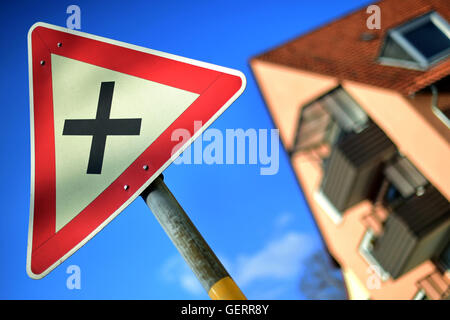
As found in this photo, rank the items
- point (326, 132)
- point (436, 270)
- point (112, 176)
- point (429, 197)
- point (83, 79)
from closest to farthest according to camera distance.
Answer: point (112, 176) < point (83, 79) < point (429, 197) < point (436, 270) < point (326, 132)

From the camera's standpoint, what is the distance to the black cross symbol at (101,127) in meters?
1.46

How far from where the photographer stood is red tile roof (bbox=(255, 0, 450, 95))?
594 cm

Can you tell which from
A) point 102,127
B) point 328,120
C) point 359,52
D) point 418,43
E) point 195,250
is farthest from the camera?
point 328,120

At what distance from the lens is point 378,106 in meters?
6.01

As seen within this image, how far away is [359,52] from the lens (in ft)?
23.0

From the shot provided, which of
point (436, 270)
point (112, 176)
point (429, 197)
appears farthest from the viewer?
point (436, 270)

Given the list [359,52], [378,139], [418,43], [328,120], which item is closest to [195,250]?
[378,139]

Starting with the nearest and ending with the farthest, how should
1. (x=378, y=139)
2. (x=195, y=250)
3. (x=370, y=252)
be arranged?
(x=195, y=250), (x=378, y=139), (x=370, y=252)

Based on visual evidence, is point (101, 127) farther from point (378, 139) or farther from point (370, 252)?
point (370, 252)

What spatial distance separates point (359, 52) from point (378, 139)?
5.97ft

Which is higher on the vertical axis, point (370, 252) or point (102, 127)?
point (102, 127)
